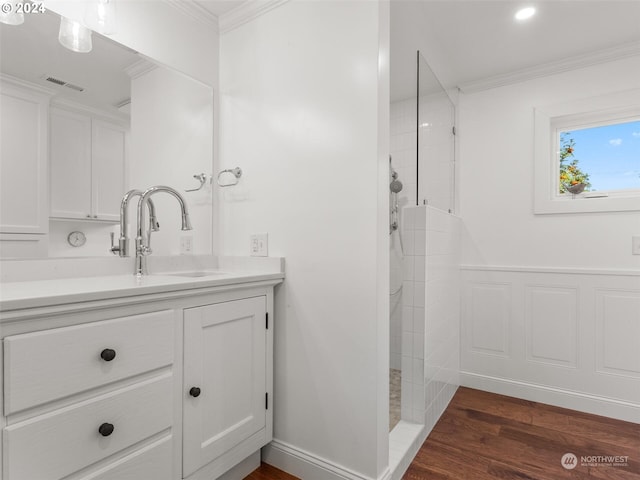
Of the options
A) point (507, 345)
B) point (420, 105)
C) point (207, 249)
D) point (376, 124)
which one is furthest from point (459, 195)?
point (207, 249)

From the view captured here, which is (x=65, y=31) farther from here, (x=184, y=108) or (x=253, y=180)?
(x=253, y=180)

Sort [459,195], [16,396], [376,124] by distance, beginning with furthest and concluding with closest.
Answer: [459,195] < [376,124] < [16,396]

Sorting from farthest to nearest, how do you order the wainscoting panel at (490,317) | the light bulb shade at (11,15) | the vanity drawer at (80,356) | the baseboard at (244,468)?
the wainscoting panel at (490,317)
the baseboard at (244,468)
the light bulb shade at (11,15)
the vanity drawer at (80,356)

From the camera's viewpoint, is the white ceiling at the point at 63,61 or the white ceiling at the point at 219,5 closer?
the white ceiling at the point at 63,61

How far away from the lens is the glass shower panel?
1.98 m

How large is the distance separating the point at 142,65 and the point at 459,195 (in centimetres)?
231

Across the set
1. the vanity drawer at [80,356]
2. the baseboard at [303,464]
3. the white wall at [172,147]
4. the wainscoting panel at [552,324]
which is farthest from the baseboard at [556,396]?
the vanity drawer at [80,356]

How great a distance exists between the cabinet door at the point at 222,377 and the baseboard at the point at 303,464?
0.19m

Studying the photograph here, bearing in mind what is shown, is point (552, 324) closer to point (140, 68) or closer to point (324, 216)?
point (324, 216)

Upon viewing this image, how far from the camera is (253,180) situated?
5.73 ft

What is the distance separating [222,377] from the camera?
1344mm

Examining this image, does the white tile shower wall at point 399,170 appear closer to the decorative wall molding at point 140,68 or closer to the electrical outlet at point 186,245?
the electrical outlet at point 186,245

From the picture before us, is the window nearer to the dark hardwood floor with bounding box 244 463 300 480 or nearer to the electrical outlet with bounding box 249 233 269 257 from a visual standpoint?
the electrical outlet with bounding box 249 233 269 257

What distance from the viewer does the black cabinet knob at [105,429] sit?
0.96 meters
